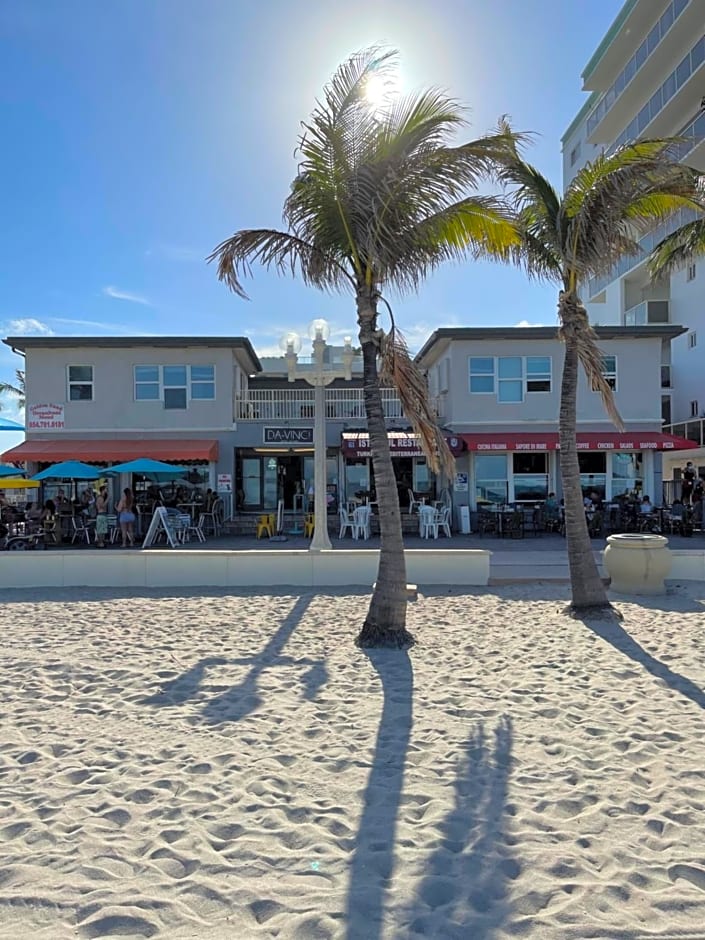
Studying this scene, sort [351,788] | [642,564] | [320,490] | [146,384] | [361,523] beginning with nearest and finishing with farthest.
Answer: [351,788] → [642,564] → [320,490] → [361,523] → [146,384]

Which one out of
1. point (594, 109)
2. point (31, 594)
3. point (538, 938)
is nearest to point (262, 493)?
point (31, 594)

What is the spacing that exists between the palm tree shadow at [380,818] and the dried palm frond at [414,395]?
2843mm

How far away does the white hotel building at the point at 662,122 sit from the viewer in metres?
27.0

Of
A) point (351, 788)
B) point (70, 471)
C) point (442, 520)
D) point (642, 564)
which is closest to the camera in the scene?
point (351, 788)

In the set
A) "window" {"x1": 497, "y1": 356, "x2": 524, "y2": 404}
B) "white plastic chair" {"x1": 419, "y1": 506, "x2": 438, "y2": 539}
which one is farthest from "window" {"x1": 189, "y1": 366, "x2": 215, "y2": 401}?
"window" {"x1": 497, "y1": 356, "x2": 524, "y2": 404}

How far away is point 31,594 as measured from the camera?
10.4 m

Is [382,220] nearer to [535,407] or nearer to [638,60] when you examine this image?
[535,407]

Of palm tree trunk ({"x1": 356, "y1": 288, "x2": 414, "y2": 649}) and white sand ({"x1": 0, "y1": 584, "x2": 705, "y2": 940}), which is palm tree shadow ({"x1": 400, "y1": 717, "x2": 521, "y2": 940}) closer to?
white sand ({"x1": 0, "y1": 584, "x2": 705, "y2": 940})

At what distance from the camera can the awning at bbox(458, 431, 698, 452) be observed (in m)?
19.2

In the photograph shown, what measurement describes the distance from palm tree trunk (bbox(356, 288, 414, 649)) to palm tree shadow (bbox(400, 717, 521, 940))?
3161 millimetres

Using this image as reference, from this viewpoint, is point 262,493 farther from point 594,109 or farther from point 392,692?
point 594,109

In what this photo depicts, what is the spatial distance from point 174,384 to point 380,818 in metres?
18.7

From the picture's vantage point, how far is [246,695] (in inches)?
221

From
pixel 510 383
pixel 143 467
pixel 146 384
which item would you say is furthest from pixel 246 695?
pixel 146 384
